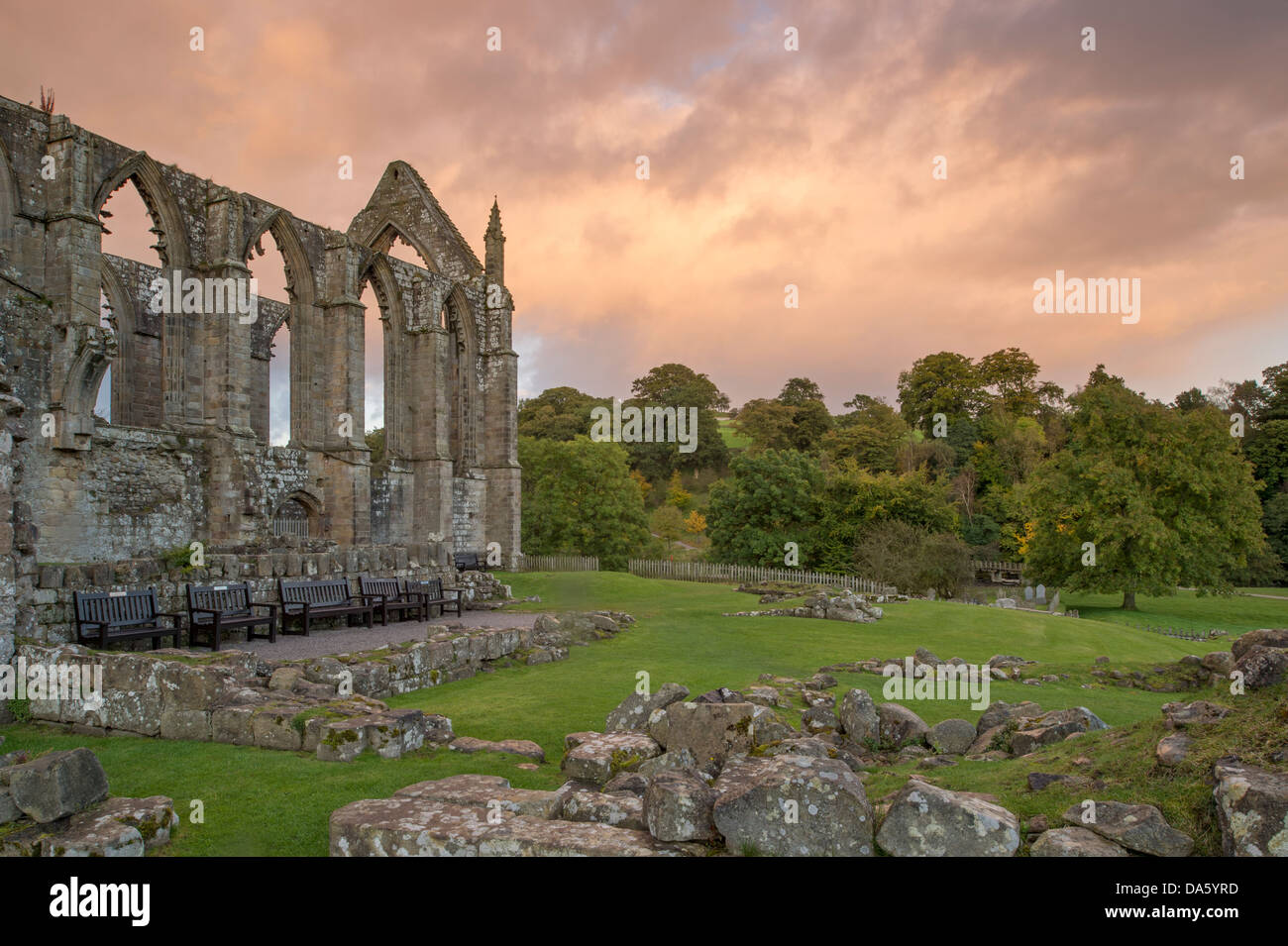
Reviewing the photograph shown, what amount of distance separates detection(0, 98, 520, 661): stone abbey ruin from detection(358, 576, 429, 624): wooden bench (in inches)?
25.0

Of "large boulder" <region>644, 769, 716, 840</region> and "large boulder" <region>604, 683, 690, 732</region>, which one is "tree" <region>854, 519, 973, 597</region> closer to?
"large boulder" <region>604, 683, 690, 732</region>

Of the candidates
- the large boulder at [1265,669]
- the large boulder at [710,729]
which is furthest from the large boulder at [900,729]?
the large boulder at [1265,669]

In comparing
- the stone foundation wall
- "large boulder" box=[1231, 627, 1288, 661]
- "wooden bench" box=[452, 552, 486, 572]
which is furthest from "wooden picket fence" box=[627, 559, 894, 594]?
"large boulder" box=[1231, 627, 1288, 661]

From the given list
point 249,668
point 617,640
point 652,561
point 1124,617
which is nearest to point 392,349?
point 652,561

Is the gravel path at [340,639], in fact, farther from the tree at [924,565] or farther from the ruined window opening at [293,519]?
the tree at [924,565]

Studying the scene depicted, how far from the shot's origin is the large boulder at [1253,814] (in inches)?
135

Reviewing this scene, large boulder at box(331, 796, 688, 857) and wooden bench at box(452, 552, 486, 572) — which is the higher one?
large boulder at box(331, 796, 688, 857)

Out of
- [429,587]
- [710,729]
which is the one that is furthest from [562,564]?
[710,729]

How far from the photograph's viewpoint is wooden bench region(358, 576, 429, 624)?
→ 16766mm

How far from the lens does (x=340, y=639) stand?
14.5 m

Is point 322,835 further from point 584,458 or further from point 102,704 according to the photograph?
point 584,458

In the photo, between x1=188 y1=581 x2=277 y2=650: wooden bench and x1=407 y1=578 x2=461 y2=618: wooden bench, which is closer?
x1=188 y1=581 x2=277 y2=650: wooden bench

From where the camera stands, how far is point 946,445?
5375 cm

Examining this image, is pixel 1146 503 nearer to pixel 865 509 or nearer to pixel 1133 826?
pixel 865 509
